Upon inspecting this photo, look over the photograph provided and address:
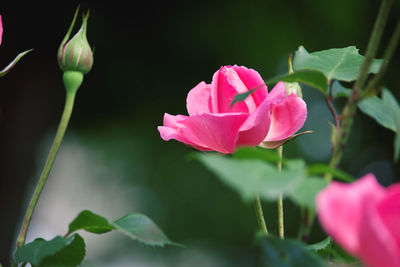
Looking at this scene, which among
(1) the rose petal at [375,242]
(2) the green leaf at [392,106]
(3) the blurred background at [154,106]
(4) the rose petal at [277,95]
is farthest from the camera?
(3) the blurred background at [154,106]

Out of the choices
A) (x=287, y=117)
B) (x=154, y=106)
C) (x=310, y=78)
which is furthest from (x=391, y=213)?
(x=154, y=106)

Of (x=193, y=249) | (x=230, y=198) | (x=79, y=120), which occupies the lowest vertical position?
(x=193, y=249)

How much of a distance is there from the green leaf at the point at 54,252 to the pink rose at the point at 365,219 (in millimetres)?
199

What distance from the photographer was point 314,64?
14.6 inches

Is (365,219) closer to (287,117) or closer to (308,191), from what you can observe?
(308,191)

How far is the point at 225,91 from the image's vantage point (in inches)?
18.4

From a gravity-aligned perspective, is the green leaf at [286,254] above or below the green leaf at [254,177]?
below

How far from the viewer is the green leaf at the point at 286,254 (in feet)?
0.83

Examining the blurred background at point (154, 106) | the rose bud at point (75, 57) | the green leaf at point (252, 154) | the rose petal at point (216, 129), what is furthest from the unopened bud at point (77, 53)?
the blurred background at point (154, 106)

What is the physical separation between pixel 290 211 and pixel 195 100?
12.1 feet

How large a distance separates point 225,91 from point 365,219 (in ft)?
0.87

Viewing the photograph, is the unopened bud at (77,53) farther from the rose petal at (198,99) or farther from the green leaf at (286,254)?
the green leaf at (286,254)

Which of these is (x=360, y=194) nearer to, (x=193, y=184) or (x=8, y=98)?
(x=8, y=98)

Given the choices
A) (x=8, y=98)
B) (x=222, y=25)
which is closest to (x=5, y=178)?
(x=8, y=98)
